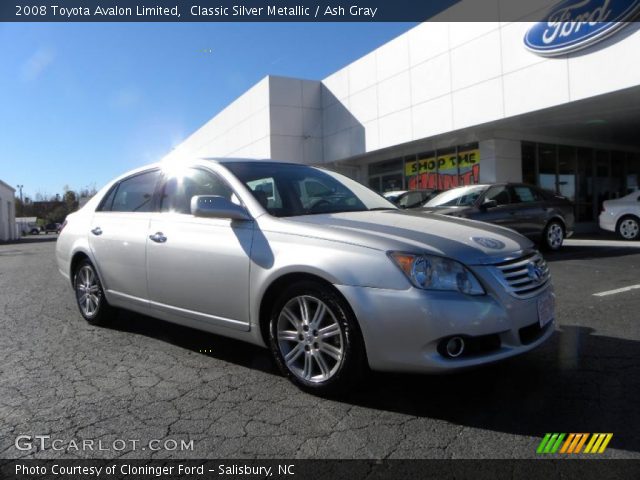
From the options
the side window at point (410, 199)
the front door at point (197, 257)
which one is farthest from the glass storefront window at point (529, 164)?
the front door at point (197, 257)

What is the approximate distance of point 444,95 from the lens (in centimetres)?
1542

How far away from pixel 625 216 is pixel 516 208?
16.2 ft

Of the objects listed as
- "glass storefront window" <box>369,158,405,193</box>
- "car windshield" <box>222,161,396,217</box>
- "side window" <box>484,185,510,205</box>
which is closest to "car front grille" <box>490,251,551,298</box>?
"car windshield" <box>222,161,396,217</box>

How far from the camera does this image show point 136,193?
448 centimetres

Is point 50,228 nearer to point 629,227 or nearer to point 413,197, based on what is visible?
point 413,197

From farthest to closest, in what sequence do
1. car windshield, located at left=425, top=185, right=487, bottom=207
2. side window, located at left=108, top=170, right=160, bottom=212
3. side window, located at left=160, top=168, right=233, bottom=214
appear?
1. car windshield, located at left=425, top=185, right=487, bottom=207
2. side window, located at left=108, top=170, right=160, bottom=212
3. side window, located at left=160, top=168, right=233, bottom=214

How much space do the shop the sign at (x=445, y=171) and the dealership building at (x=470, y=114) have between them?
0.04 m

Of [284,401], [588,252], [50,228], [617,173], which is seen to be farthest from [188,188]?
[50,228]

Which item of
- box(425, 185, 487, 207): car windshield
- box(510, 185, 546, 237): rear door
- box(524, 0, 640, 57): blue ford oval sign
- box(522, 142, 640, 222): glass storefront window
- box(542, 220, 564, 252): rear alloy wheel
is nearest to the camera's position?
box(425, 185, 487, 207): car windshield

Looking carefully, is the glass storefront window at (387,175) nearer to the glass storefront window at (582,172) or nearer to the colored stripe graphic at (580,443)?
the glass storefront window at (582,172)

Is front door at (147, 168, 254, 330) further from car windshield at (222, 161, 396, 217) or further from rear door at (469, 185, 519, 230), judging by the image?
rear door at (469, 185, 519, 230)

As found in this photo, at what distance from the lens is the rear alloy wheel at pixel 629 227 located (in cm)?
1229

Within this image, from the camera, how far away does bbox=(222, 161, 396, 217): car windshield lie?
11.6 ft

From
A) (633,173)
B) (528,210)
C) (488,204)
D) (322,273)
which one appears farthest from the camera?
(633,173)
